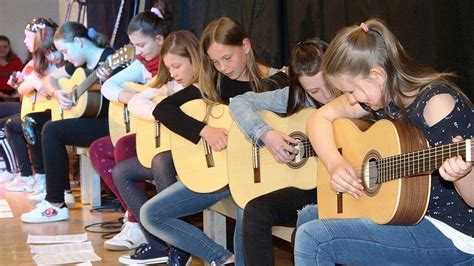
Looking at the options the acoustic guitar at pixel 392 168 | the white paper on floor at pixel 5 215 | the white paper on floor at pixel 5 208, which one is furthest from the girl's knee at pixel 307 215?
the white paper on floor at pixel 5 208

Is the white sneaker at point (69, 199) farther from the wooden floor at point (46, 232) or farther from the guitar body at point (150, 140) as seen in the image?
the guitar body at point (150, 140)

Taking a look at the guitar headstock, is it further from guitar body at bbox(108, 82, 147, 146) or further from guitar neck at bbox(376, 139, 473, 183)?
guitar neck at bbox(376, 139, 473, 183)

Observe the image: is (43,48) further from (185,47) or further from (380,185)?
(380,185)

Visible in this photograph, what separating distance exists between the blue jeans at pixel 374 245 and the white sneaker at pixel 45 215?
9.11ft

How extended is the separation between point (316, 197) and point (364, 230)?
597mm

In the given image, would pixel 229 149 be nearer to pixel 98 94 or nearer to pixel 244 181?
pixel 244 181

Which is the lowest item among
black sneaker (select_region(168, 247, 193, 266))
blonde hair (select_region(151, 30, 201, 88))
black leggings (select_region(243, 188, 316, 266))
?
black sneaker (select_region(168, 247, 193, 266))

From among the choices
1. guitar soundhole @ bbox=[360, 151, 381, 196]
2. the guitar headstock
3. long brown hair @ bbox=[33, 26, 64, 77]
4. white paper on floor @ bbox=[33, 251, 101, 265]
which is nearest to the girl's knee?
guitar soundhole @ bbox=[360, 151, 381, 196]

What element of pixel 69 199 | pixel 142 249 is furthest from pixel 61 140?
pixel 142 249

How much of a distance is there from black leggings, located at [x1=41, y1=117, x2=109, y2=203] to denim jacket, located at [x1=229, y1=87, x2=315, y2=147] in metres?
1.97

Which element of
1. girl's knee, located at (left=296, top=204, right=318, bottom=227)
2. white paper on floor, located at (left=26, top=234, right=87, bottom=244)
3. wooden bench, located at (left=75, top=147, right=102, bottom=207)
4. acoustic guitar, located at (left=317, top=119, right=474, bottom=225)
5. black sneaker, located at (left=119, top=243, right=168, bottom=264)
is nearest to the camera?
acoustic guitar, located at (left=317, top=119, right=474, bottom=225)

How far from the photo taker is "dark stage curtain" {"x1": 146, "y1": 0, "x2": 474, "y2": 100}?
2494mm

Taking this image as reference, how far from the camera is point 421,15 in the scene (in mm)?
2658

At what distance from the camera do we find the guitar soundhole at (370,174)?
1.97 m
